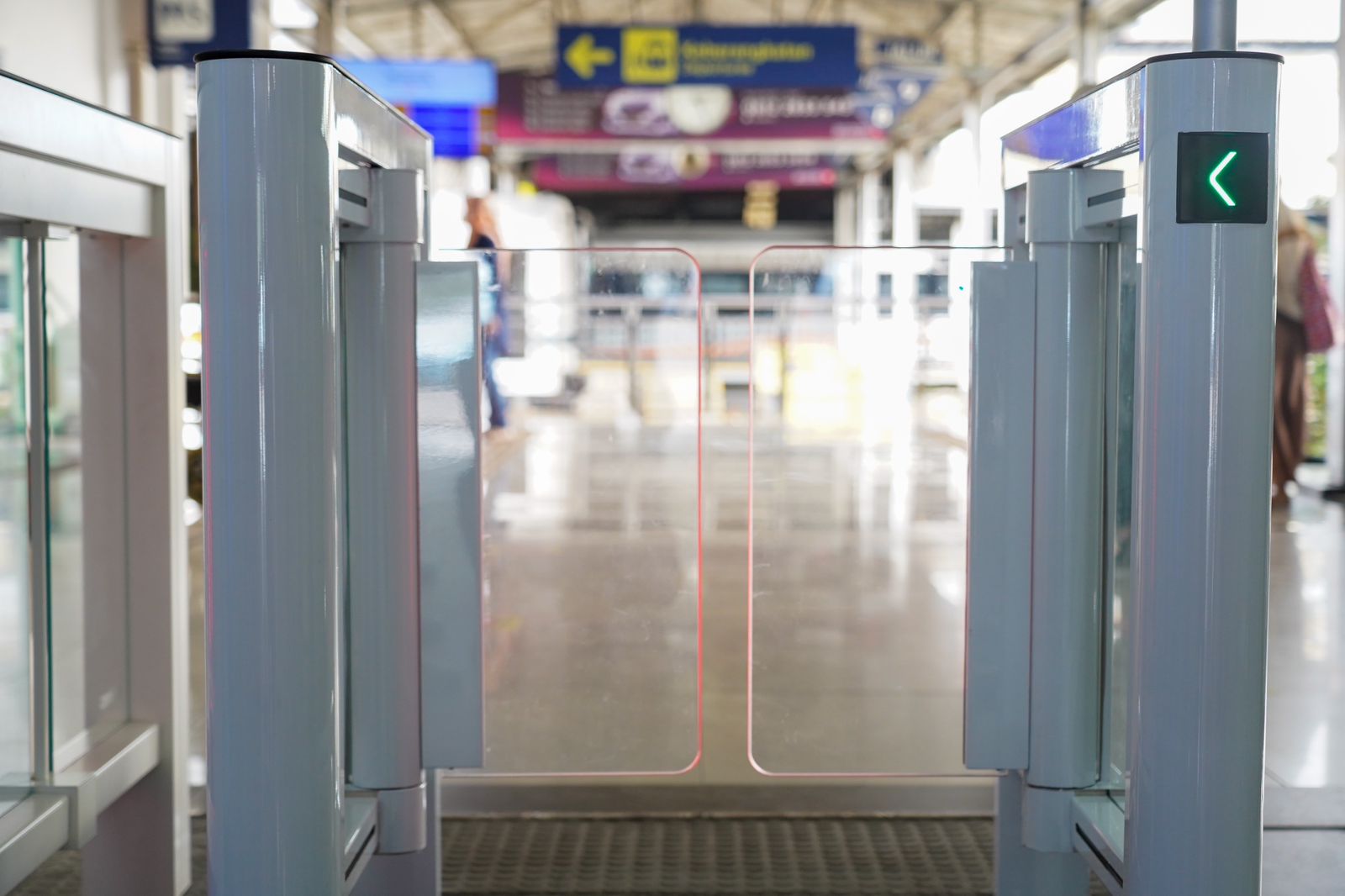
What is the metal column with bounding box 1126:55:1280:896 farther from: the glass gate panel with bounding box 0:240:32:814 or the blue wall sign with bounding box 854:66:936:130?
the blue wall sign with bounding box 854:66:936:130

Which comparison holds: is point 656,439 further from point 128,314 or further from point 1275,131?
point 1275,131

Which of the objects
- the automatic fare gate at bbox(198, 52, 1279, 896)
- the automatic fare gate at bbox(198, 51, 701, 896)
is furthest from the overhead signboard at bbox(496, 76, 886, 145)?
the automatic fare gate at bbox(198, 51, 701, 896)

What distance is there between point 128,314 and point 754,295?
103 centimetres

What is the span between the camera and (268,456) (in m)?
1.63

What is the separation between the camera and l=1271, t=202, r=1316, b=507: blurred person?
24.7 ft

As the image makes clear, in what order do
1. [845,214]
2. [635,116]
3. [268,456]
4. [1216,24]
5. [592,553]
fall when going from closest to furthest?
[268,456] < [1216,24] < [592,553] < [635,116] < [845,214]

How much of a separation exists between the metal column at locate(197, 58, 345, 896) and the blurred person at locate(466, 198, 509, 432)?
0.55 metres

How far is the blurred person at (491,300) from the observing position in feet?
7.95

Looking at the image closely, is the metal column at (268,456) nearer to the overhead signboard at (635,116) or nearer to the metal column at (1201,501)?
the metal column at (1201,501)

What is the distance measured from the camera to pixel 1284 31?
33.7ft

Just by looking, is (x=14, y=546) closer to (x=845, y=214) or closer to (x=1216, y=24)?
(x=1216, y=24)

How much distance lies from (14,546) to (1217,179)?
5.90ft

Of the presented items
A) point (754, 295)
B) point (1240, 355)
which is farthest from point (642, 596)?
point (1240, 355)

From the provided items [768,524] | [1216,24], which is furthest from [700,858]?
[1216,24]
